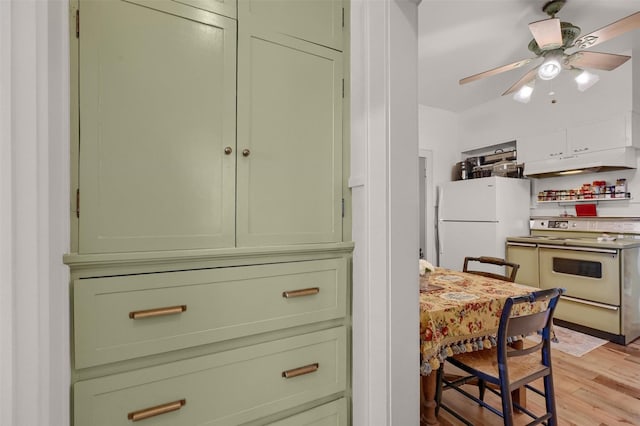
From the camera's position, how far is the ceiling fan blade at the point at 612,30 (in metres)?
1.89

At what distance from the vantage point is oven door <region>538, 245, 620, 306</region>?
2900 mm

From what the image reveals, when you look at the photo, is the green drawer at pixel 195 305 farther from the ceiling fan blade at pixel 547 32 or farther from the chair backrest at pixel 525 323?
the ceiling fan blade at pixel 547 32

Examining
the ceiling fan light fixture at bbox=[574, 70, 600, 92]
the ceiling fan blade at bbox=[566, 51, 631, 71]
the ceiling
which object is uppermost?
the ceiling

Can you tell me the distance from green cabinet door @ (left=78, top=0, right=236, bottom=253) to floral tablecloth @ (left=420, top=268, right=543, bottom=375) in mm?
1042

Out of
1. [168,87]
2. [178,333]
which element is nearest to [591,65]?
[168,87]

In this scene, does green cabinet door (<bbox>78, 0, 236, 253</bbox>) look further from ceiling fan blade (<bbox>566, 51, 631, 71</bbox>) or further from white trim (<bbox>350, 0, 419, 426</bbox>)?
ceiling fan blade (<bbox>566, 51, 631, 71</bbox>)

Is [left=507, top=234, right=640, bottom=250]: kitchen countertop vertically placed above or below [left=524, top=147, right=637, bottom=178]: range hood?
below

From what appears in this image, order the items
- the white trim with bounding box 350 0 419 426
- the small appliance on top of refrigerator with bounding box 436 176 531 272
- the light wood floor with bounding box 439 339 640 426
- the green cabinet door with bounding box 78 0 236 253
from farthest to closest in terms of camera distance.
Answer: the small appliance on top of refrigerator with bounding box 436 176 531 272
the light wood floor with bounding box 439 339 640 426
the white trim with bounding box 350 0 419 426
the green cabinet door with bounding box 78 0 236 253

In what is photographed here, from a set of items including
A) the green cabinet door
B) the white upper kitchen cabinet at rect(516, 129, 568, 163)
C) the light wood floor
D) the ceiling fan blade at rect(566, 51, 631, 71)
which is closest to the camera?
the green cabinet door

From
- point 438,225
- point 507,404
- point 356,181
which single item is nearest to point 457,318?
point 507,404

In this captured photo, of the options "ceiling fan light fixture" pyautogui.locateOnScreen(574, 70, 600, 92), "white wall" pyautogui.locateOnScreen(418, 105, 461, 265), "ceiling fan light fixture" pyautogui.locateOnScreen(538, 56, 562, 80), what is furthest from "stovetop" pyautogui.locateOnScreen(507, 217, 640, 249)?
"ceiling fan light fixture" pyautogui.locateOnScreen(538, 56, 562, 80)

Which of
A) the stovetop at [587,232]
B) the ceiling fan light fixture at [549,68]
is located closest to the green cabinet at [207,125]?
the ceiling fan light fixture at [549,68]

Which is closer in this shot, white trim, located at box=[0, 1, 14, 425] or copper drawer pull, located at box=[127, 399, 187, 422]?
white trim, located at box=[0, 1, 14, 425]

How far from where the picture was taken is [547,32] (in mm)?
2113
